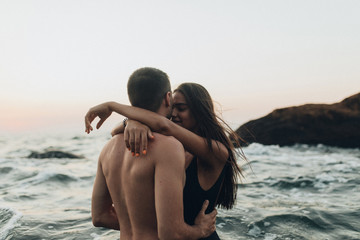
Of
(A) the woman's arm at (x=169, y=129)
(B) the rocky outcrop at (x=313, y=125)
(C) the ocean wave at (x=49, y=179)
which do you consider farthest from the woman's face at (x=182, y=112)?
(B) the rocky outcrop at (x=313, y=125)

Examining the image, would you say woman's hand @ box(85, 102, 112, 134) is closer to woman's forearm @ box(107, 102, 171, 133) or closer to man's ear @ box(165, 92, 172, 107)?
woman's forearm @ box(107, 102, 171, 133)

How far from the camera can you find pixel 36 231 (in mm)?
5480

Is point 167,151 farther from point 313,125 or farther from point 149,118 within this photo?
point 313,125

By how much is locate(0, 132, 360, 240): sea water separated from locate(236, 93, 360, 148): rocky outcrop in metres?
4.54

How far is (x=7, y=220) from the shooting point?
240 inches

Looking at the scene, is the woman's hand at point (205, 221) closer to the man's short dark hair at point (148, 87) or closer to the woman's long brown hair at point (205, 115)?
the woman's long brown hair at point (205, 115)

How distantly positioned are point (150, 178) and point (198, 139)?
585 millimetres

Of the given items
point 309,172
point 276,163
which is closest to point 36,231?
point 309,172

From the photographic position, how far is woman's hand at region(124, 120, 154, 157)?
87.8 inches

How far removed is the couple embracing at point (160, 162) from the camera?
2.23 metres

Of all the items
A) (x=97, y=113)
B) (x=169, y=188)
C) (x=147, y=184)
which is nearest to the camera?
(x=169, y=188)

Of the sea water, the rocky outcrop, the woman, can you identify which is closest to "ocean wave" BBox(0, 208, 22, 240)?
the sea water

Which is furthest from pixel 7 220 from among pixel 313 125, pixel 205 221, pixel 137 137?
pixel 313 125

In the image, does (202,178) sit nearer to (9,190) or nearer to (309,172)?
(9,190)
